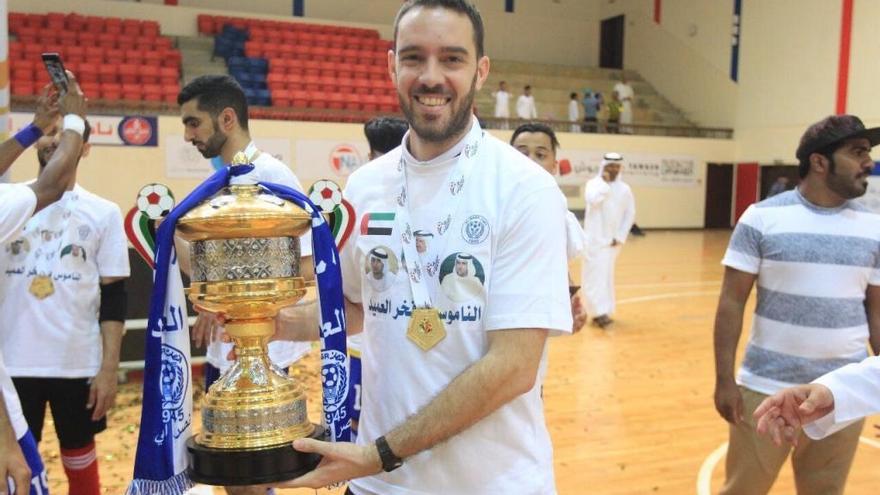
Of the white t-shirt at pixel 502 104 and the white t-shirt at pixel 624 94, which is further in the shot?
the white t-shirt at pixel 624 94

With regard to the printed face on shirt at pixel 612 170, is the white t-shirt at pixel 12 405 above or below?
below

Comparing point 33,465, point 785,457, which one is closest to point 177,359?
point 33,465

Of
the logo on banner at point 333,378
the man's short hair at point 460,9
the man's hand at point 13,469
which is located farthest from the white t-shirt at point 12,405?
the man's short hair at point 460,9

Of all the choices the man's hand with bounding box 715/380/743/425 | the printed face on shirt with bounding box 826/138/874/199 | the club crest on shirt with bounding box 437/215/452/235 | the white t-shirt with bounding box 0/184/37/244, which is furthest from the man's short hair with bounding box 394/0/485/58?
the man's hand with bounding box 715/380/743/425

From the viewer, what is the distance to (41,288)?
292 cm

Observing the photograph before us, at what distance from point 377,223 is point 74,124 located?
51.8 inches

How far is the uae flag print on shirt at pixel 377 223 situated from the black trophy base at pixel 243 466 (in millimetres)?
494

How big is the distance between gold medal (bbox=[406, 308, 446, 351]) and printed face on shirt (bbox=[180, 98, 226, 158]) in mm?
1793

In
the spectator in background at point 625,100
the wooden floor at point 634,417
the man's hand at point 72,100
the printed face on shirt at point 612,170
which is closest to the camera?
the man's hand at point 72,100

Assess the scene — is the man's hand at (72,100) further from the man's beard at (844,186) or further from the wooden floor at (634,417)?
the man's beard at (844,186)

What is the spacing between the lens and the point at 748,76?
20.2 meters

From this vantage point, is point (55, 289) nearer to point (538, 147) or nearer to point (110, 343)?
point (110, 343)

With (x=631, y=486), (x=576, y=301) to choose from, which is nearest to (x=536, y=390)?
(x=576, y=301)

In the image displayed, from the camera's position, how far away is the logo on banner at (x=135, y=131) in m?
13.9
